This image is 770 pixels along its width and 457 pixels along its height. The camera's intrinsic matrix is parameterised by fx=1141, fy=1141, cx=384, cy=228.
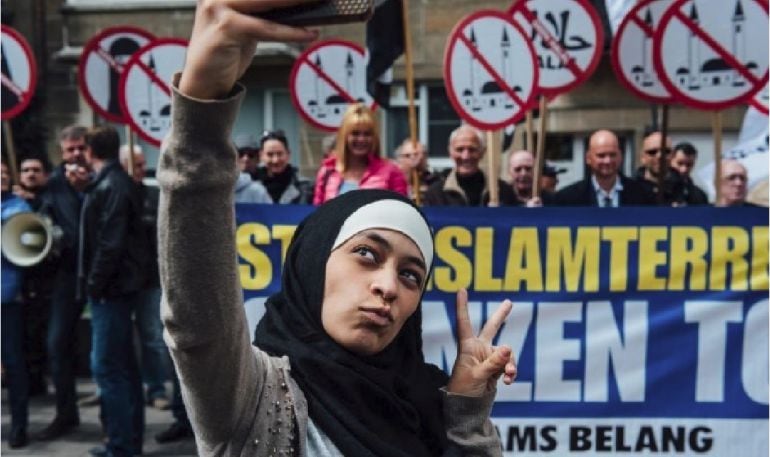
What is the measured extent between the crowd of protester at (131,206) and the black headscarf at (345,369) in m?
3.69

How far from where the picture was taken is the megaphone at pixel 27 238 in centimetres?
673

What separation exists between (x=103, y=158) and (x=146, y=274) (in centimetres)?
A: 67

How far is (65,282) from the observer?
22.1ft

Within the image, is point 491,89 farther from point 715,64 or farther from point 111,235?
point 111,235

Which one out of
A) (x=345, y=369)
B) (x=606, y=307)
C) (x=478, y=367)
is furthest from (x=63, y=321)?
(x=345, y=369)

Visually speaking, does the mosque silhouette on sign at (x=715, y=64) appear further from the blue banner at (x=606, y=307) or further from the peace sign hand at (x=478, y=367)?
the peace sign hand at (x=478, y=367)

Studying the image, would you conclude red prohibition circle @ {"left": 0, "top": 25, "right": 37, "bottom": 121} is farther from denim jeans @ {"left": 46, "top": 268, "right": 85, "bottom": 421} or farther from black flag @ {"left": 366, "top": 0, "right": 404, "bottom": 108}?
black flag @ {"left": 366, "top": 0, "right": 404, "bottom": 108}

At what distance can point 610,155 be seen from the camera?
650cm

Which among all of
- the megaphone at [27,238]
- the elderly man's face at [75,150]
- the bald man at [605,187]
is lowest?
the megaphone at [27,238]

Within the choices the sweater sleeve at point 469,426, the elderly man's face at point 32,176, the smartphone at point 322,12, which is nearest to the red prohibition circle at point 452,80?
the elderly man's face at point 32,176

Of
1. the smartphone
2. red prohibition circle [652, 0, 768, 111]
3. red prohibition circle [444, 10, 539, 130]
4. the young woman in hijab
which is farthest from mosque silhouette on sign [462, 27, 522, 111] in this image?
the smartphone

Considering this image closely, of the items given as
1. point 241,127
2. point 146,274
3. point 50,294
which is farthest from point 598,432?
point 241,127

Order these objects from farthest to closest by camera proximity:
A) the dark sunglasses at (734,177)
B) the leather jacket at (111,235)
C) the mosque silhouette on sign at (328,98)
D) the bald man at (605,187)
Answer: the mosque silhouette on sign at (328,98)
the dark sunglasses at (734,177)
the bald man at (605,187)
the leather jacket at (111,235)

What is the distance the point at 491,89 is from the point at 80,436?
3306 mm
